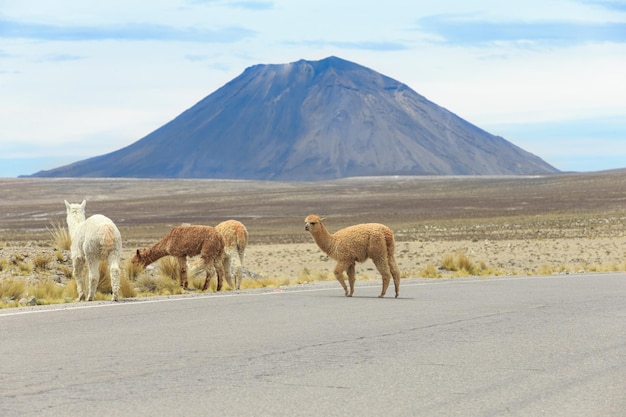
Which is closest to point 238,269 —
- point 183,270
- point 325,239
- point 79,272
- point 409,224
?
point 183,270

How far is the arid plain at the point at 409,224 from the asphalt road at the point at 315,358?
8.83 meters

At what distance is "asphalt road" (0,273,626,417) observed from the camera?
794 cm

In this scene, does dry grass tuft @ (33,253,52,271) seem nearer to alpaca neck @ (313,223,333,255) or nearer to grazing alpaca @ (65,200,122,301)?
grazing alpaca @ (65,200,122,301)

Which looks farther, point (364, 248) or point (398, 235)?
point (398, 235)

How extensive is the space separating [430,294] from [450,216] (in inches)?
1892

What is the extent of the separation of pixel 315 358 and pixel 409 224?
156ft

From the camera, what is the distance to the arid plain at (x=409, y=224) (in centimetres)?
3278

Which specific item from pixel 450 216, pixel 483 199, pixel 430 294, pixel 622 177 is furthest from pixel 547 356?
pixel 622 177

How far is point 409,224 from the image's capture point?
5741 centimetres

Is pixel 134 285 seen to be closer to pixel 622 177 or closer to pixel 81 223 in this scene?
pixel 81 223

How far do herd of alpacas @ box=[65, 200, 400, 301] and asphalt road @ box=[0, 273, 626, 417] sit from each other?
2.26 feet

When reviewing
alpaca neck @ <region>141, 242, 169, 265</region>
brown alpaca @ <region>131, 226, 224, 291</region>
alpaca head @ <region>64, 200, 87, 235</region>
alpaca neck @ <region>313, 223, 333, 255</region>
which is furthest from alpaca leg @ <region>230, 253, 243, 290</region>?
alpaca head @ <region>64, 200, 87, 235</region>

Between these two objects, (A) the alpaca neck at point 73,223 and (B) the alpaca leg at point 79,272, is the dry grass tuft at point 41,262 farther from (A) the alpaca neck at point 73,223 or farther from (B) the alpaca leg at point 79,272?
(B) the alpaca leg at point 79,272

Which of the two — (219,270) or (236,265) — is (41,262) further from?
(219,270)
